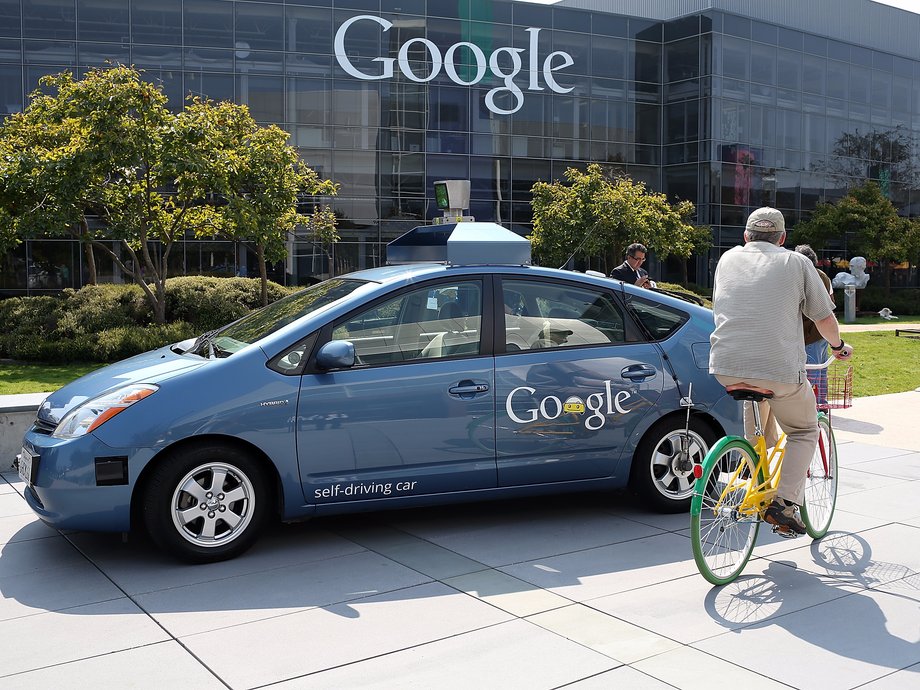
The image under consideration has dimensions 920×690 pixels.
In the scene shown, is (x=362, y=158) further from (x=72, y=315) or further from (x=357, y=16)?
(x=72, y=315)

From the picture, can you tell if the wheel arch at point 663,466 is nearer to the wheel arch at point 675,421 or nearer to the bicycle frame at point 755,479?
the wheel arch at point 675,421

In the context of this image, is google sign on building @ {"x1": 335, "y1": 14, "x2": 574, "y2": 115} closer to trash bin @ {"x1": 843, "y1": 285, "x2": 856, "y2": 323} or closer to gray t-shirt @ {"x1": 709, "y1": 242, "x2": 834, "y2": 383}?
trash bin @ {"x1": 843, "y1": 285, "x2": 856, "y2": 323}

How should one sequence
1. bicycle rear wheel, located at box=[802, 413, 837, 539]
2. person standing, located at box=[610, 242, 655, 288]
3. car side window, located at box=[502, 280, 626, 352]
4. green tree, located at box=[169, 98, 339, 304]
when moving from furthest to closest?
green tree, located at box=[169, 98, 339, 304]
person standing, located at box=[610, 242, 655, 288]
car side window, located at box=[502, 280, 626, 352]
bicycle rear wheel, located at box=[802, 413, 837, 539]

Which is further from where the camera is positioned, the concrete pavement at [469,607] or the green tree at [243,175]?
the green tree at [243,175]

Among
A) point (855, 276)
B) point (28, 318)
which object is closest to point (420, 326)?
Answer: point (28, 318)

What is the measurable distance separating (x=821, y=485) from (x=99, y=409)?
4205 mm

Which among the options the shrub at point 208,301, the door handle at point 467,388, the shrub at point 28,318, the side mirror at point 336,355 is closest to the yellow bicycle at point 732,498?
the door handle at point 467,388

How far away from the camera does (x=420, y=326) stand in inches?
219

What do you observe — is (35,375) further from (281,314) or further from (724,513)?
(724,513)

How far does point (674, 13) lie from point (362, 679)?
1760 inches

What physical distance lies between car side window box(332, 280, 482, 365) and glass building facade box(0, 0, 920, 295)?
25632mm

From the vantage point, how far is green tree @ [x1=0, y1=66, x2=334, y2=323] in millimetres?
15594

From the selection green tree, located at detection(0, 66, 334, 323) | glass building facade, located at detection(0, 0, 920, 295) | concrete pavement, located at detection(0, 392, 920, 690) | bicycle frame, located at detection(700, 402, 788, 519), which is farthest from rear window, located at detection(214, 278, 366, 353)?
glass building facade, located at detection(0, 0, 920, 295)

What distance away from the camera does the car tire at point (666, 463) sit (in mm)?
5977
